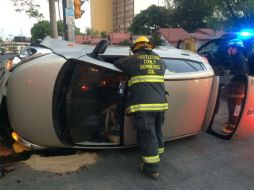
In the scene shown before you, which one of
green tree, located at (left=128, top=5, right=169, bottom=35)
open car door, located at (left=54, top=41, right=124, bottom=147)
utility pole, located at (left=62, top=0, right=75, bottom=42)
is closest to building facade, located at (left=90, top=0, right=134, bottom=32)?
green tree, located at (left=128, top=5, right=169, bottom=35)

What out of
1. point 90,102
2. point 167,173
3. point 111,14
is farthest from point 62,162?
point 111,14

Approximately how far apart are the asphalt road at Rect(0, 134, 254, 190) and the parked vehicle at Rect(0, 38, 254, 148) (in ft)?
0.85

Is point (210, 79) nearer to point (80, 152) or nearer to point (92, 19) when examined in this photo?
point (80, 152)

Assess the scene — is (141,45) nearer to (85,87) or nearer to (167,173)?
(85,87)

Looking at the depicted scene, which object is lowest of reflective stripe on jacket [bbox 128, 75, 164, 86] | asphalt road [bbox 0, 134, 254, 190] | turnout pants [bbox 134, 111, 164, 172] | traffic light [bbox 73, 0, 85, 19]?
asphalt road [bbox 0, 134, 254, 190]

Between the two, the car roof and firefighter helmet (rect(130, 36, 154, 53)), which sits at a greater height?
firefighter helmet (rect(130, 36, 154, 53))

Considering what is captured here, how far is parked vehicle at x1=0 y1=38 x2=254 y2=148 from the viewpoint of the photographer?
3.55 metres

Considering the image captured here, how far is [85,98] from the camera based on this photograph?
12.7ft

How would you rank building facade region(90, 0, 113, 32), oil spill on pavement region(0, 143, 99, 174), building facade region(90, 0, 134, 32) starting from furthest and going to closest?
building facade region(90, 0, 113, 32), building facade region(90, 0, 134, 32), oil spill on pavement region(0, 143, 99, 174)

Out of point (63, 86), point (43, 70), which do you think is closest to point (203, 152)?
point (63, 86)

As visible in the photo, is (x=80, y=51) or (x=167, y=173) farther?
(x=80, y=51)

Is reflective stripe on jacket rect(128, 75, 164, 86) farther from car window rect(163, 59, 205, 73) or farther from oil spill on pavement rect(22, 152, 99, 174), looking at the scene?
oil spill on pavement rect(22, 152, 99, 174)

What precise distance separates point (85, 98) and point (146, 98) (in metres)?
0.79

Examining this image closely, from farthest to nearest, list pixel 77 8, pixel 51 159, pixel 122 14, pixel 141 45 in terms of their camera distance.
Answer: pixel 122 14
pixel 77 8
pixel 51 159
pixel 141 45
